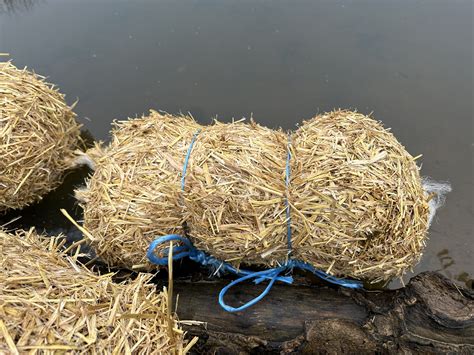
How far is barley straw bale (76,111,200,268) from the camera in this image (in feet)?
8.98

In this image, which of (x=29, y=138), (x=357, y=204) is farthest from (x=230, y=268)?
(x=29, y=138)

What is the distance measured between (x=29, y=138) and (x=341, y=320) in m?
2.66

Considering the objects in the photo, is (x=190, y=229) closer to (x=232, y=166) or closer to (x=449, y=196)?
(x=232, y=166)

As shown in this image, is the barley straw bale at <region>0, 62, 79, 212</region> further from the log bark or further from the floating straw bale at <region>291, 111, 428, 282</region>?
the floating straw bale at <region>291, 111, 428, 282</region>

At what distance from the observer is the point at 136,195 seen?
2.77m

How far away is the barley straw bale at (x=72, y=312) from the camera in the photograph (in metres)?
1.86

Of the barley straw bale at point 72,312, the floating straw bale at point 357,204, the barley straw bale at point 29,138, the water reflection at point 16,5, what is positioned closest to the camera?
the barley straw bale at point 72,312

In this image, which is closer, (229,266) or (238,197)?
(238,197)

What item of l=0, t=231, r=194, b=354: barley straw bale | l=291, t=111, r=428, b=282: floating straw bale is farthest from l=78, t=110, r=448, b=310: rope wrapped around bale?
l=0, t=231, r=194, b=354: barley straw bale

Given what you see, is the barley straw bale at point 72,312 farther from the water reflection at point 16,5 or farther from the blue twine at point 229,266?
the water reflection at point 16,5

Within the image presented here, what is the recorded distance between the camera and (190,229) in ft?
9.11

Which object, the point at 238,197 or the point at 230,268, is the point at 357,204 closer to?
the point at 238,197

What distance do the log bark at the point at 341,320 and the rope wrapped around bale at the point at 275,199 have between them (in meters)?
0.17

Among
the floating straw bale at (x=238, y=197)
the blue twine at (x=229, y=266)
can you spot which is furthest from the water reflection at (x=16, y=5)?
the floating straw bale at (x=238, y=197)
